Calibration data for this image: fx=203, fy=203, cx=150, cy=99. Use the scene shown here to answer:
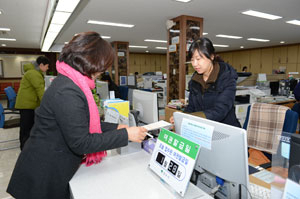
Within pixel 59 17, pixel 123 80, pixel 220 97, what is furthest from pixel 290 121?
pixel 123 80

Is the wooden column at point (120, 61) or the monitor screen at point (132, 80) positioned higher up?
the wooden column at point (120, 61)

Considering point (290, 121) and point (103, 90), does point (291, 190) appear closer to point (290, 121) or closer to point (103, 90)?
point (290, 121)

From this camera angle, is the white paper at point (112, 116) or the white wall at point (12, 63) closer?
the white paper at point (112, 116)

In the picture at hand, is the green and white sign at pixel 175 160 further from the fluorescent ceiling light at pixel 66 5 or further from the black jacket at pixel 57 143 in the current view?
the fluorescent ceiling light at pixel 66 5

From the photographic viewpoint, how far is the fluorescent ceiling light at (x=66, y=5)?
3.26 m

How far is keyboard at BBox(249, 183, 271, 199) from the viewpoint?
39.9 inches

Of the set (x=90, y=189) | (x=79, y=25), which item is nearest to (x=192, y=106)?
(x=90, y=189)

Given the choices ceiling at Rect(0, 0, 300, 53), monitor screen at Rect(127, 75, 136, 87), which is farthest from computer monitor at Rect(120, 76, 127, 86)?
ceiling at Rect(0, 0, 300, 53)

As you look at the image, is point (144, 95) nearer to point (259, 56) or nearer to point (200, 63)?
point (200, 63)

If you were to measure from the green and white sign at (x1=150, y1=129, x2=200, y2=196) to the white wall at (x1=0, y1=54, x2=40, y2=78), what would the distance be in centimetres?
1280

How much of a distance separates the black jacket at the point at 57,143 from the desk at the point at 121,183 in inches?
4.4

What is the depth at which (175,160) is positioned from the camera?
0.98 metres

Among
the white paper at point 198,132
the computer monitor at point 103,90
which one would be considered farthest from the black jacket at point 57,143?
the computer monitor at point 103,90

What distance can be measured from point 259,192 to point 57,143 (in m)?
1.05
